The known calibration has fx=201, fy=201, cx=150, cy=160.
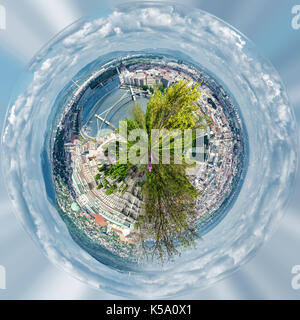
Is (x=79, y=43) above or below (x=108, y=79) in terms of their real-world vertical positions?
above

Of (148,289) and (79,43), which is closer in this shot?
(79,43)

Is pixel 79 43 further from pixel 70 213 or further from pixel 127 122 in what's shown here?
pixel 70 213

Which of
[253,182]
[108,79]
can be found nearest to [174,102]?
[108,79]

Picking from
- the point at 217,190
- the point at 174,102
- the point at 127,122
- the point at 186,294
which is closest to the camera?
the point at 174,102

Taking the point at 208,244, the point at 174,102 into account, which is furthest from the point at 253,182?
the point at 174,102

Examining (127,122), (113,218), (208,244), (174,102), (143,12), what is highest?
(143,12)

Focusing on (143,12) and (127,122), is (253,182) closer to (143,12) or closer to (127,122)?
(127,122)

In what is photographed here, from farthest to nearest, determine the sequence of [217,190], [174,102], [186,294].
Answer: [217,190] < [186,294] < [174,102]
